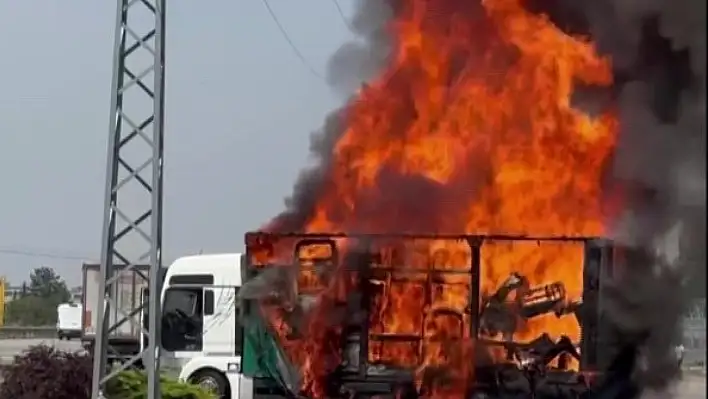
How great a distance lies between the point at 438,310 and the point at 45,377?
6.29m

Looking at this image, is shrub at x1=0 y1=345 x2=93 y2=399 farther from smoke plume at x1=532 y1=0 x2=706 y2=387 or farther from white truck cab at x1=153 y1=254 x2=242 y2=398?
smoke plume at x1=532 y1=0 x2=706 y2=387

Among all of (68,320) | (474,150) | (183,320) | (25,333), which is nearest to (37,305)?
(25,333)

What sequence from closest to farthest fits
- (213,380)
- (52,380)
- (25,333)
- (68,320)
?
(52,380), (213,380), (68,320), (25,333)

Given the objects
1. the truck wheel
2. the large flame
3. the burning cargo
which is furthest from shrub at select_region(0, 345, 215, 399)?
the truck wheel

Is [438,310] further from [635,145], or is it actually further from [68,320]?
[68,320]

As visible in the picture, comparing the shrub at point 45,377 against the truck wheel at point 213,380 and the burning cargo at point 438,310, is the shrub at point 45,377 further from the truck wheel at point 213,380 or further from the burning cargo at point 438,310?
the truck wheel at point 213,380


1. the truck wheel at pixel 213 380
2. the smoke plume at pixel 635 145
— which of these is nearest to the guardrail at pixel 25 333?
the truck wheel at pixel 213 380

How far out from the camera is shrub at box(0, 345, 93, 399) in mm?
15516

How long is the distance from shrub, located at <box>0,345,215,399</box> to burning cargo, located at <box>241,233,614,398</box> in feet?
8.54

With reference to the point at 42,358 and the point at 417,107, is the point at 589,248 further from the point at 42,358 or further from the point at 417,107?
the point at 42,358

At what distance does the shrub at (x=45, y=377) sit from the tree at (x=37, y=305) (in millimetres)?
44132

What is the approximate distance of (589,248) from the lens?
12.8 metres

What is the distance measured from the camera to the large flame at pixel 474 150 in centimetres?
1325

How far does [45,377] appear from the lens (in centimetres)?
1567
